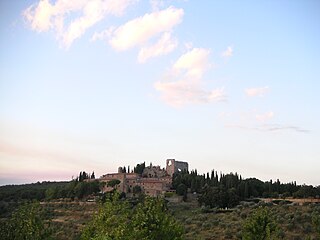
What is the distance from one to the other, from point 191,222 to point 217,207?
58.5 ft

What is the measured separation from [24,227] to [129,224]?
5739mm

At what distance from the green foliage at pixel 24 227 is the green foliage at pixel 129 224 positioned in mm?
2268

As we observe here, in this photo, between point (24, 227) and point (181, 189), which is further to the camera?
point (181, 189)

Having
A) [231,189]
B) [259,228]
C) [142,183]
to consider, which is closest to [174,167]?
[142,183]

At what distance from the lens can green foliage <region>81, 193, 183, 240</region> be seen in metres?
17.3

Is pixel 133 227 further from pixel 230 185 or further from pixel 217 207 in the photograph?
pixel 230 185

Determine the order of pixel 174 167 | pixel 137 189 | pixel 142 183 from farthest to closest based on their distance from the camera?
1. pixel 174 167
2. pixel 142 183
3. pixel 137 189

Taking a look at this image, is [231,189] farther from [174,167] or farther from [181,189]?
[174,167]

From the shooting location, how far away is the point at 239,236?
1288 inches

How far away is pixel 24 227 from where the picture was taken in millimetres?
18547

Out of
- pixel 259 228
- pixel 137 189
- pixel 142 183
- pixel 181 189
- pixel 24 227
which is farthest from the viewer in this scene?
pixel 142 183

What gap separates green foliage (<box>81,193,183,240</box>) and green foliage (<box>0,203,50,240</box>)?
89.3 inches

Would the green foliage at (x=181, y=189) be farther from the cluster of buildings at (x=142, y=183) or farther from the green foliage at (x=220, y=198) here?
the green foliage at (x=220, y=198)

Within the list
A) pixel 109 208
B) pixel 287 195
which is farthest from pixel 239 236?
pixel 287 195
